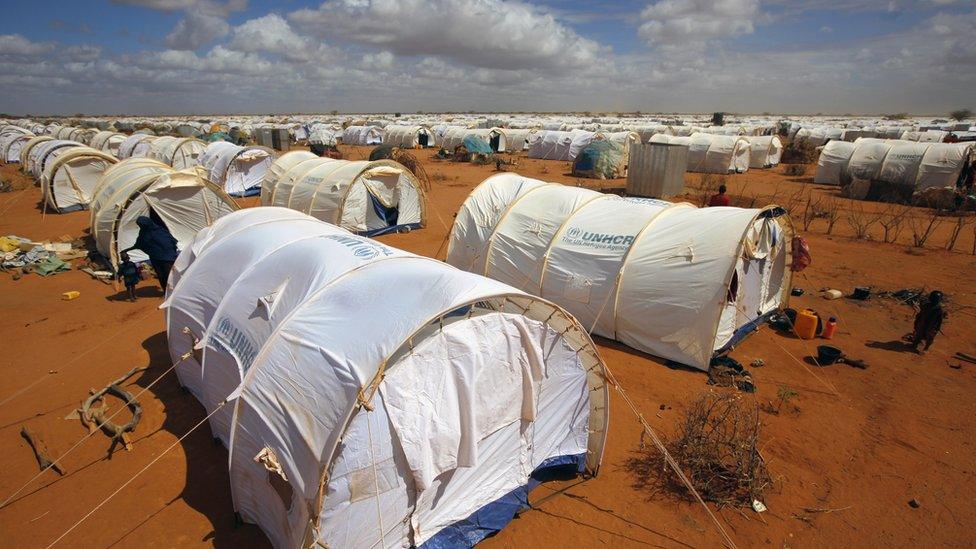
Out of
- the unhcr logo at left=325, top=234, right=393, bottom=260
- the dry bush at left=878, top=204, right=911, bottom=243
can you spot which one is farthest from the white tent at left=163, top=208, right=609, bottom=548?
the dry bush at left=878, top=204, right=911, bottom=243

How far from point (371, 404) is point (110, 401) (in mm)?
6603

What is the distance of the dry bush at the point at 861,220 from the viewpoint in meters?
17.3

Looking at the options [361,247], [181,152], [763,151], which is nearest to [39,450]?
[361,247]

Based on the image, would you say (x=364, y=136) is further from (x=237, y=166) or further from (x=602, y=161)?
(x=602, y=161)

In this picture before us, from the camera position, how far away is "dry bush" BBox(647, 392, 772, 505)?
19.6 ft

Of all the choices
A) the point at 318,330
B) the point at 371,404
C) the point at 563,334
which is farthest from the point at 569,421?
the point at 318,330

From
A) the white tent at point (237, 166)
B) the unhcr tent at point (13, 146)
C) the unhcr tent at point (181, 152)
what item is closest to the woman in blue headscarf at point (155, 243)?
the white tent at point (237, 166)

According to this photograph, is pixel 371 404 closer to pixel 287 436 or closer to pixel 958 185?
pixel 287 436

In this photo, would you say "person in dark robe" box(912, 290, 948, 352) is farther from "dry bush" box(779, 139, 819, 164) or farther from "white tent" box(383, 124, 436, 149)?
"white tent" box(383, 124, 436, 149)

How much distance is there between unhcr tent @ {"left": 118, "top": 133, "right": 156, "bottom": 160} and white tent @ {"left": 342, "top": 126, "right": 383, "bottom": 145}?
25.6m

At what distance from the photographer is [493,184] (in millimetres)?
12281

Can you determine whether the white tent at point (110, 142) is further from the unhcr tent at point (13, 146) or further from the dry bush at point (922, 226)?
the dry bush at point (922, 226)

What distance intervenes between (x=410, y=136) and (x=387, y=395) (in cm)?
5184

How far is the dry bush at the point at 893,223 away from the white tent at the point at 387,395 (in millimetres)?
16787
